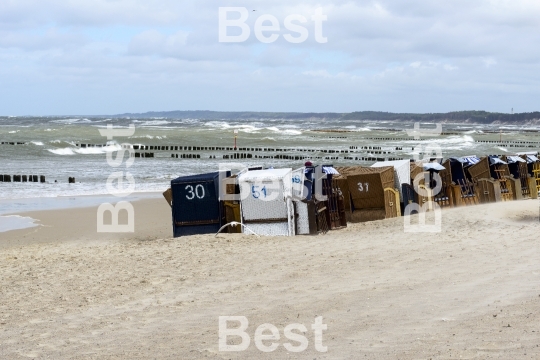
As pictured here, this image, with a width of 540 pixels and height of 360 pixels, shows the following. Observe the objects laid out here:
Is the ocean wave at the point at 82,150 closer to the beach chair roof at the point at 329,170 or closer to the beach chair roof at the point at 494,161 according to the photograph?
the beach chair roof at the point at 494,161

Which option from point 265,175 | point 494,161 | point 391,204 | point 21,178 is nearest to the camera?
point 265,175

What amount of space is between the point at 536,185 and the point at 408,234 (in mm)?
8974

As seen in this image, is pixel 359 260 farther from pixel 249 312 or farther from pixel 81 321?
pixel 81 321

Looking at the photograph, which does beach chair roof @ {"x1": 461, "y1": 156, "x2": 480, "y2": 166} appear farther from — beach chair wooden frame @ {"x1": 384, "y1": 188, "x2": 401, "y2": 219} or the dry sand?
the dry sand

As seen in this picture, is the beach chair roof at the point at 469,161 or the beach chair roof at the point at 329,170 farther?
the beach chair roof at the point at 469,161

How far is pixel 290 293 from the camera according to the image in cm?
954

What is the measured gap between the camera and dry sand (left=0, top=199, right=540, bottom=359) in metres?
7.27

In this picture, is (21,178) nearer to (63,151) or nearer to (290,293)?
(63,151)

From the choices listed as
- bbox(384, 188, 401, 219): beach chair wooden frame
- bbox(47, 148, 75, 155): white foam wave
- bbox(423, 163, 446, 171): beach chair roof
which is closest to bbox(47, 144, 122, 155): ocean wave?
bbox(47, 148, 75, 155): white foam wave

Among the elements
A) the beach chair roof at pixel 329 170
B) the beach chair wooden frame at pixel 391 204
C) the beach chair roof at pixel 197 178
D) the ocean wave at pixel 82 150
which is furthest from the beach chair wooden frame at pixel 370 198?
the ocean wave at pixel 82 150

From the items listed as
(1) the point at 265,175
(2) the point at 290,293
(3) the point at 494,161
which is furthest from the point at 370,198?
(2) the point at 290,293

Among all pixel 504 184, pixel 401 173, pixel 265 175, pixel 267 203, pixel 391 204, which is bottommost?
pixel 391 204

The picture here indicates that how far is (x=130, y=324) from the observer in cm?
839

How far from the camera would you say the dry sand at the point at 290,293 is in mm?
7270
